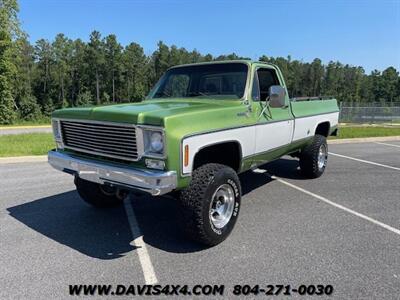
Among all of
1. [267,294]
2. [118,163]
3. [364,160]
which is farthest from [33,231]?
[364,160]

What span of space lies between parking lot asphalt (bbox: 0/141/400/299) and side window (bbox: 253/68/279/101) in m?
1.78

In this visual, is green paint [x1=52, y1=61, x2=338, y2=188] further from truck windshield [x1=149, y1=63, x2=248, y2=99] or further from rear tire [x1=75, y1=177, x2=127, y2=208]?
rear tire [x1=75, y1=177, x2=127, y2=208]

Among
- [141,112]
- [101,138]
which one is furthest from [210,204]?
Result: [101,138]

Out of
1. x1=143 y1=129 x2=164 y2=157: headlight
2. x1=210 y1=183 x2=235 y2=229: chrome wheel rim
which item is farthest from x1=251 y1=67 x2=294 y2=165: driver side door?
x1=143 y1=129 x2=164 y2=157: headlight

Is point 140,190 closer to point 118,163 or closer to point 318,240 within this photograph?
point 118,163

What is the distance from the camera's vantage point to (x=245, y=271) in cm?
387

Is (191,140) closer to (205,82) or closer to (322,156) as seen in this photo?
(205,82)

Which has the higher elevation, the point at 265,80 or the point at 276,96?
the point at 265,80

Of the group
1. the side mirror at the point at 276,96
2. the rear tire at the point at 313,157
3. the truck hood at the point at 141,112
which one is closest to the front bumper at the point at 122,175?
the truck hood at the point at 141,112

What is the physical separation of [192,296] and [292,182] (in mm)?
4590

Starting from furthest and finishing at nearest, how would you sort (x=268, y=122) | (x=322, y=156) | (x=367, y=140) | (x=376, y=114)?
1. (x=376, y=114)
2. (x=367, y=140)
3. (x=322, y=156)
4. (x=268, y=122)

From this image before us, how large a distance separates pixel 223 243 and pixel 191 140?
4.56ft

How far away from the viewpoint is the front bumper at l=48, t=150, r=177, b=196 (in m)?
3.77

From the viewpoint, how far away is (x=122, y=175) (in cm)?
398
